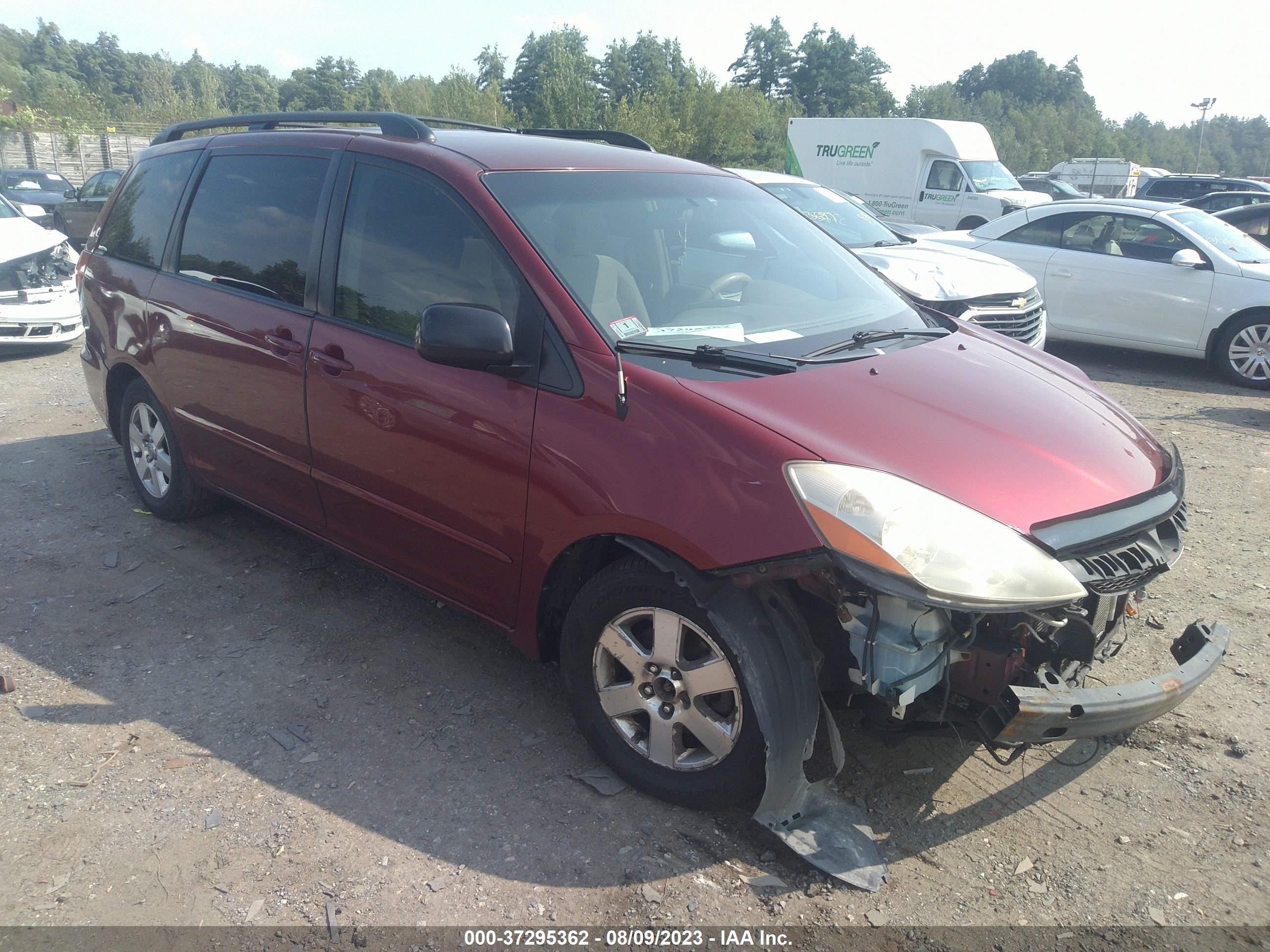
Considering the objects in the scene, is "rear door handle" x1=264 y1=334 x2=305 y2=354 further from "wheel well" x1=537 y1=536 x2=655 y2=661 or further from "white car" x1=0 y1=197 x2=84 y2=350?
"white car" x1=0 y1=197 x2=84 y2=350

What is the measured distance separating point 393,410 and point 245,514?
236cm

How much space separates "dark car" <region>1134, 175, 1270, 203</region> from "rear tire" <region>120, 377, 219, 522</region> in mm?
23647

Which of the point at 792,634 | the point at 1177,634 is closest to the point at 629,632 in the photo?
the point at 792,634

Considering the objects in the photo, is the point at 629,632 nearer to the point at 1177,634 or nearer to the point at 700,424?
the point at 700,424

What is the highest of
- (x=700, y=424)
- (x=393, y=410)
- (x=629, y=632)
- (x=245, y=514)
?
(x=700, y=424)

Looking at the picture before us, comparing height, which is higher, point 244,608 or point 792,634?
point 792,634

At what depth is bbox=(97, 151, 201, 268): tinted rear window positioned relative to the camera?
15.3ft

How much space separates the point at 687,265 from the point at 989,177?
19312 mm

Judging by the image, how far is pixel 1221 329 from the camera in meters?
9.23

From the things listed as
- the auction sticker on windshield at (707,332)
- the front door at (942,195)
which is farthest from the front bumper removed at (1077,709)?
the front door at (942,195)

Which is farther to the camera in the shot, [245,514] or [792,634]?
[245,514]

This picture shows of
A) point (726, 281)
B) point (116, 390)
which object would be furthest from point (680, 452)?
point (116, 390)

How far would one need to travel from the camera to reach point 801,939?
2.47 meters

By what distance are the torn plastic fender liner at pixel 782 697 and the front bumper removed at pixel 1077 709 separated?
0.50 metres
